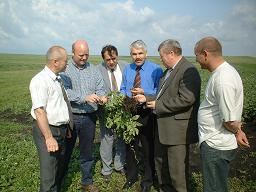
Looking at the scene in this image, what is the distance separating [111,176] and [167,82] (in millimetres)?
2867

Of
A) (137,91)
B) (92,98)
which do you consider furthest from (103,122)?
(137,91)

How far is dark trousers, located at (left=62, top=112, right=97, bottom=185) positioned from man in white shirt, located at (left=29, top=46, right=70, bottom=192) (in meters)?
1.01

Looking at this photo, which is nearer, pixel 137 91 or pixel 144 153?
pixel 137 91

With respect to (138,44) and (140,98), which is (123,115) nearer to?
(140,98)

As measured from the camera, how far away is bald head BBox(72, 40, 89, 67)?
5.80 metres

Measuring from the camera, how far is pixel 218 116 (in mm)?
4129

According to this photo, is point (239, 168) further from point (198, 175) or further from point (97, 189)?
point (97, 189)

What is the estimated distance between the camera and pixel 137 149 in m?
6.48

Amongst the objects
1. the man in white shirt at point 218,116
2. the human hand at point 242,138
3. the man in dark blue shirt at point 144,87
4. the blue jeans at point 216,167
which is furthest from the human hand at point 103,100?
the human hand at point 242,138

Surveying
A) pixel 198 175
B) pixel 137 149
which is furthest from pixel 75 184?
pixel 198 175

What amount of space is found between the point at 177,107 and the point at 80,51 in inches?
85.6

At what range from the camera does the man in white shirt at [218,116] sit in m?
3.85

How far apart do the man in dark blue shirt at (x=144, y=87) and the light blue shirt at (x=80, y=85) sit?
2.19 feet

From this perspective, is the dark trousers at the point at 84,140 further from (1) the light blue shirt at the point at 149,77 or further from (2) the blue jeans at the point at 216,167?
(2) the blue jeans at the point at 216,167
